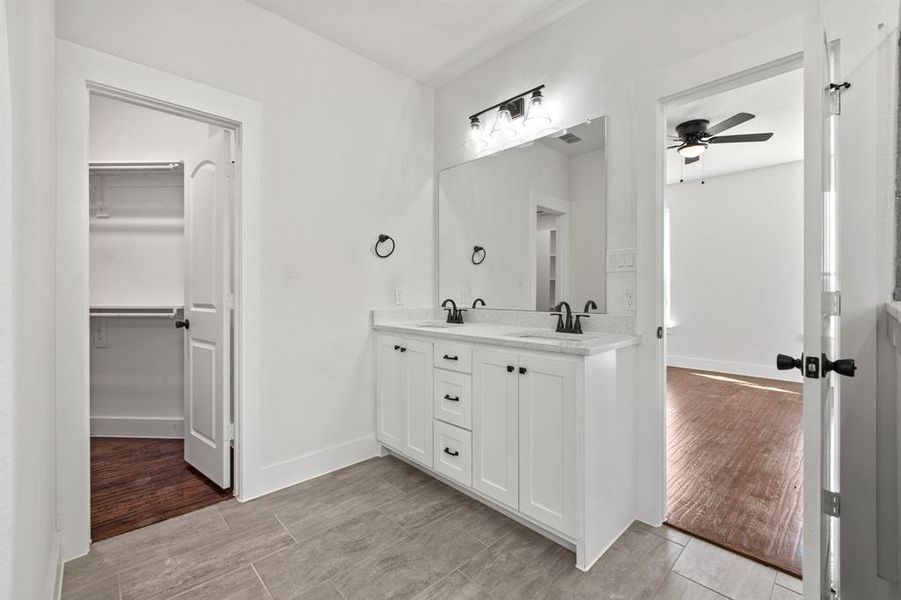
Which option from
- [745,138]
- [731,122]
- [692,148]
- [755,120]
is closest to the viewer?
[731,122]

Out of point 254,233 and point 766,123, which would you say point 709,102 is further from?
point 254,233

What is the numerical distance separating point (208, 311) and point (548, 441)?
211 cm

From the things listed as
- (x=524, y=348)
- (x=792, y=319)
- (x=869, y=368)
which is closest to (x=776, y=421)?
(x=792, y=319)

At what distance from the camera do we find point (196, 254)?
268cm

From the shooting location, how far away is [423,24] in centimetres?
250

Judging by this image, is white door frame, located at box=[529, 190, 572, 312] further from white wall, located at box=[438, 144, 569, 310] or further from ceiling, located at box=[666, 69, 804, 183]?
ceiling, located at box=[666, 69, 804, 183]

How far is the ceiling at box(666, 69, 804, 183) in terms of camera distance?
3.37 metres

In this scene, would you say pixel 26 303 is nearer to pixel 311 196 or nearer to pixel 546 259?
pixel 311 196

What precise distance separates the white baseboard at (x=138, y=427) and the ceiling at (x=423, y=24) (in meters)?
3.08

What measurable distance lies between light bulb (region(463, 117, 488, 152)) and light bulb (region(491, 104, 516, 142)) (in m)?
0.12

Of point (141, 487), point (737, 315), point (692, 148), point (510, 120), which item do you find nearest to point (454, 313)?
point (510, 120)

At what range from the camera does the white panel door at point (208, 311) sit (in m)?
2.37

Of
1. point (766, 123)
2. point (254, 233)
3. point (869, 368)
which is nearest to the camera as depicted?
point (869, 368)

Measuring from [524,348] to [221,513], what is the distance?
1.78 meters
